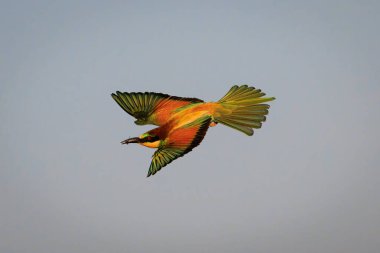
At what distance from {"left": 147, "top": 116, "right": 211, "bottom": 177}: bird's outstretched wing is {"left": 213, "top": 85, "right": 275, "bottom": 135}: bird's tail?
39 centimetres

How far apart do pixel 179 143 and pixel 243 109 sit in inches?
59.9

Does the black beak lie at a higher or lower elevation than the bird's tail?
lower

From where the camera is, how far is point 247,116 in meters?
10.8

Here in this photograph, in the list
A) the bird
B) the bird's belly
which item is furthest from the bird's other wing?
the bird's belly

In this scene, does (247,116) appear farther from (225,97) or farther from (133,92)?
(133,92)

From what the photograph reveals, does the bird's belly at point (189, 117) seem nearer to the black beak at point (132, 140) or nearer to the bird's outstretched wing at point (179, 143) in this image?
the bird's outstretched wing at point (179, 143)

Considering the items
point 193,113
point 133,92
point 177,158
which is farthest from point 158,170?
point 133,92

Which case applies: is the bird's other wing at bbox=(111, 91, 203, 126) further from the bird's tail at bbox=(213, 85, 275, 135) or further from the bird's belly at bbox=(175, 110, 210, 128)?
the bird's tail at bbox=(213, 85, 275, 135)

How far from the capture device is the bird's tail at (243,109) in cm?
1066

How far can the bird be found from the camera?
33.4ft

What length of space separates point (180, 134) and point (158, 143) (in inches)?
16.8

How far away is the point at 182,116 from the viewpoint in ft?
Result: 35.5

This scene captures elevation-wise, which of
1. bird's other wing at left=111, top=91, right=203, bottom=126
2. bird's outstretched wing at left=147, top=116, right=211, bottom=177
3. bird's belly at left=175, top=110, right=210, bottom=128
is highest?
bird's other wing at left=111, top=91, right=203, bottom=126

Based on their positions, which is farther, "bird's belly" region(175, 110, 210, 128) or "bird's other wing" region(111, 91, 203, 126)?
"bird's other wing" region(111, 91, 203, 126)
